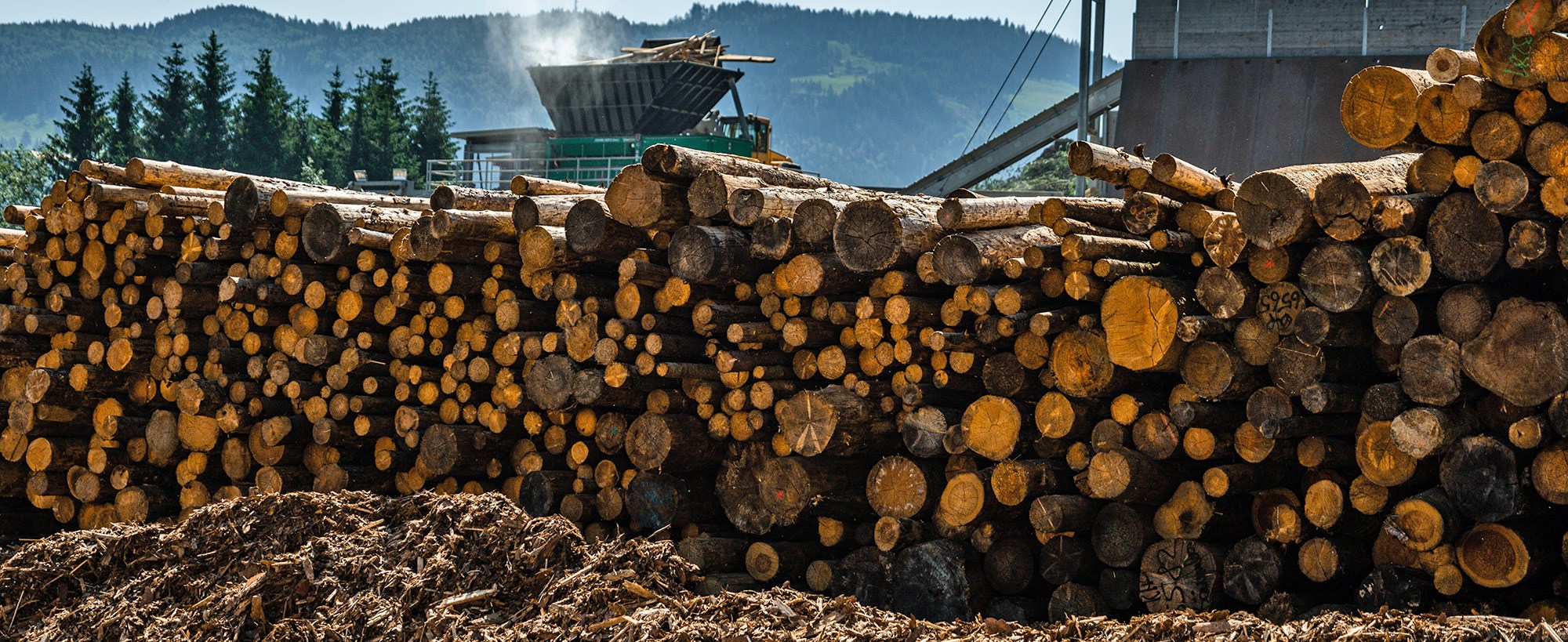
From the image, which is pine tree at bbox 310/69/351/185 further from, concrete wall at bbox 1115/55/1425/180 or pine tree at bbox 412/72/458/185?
concrete wall at bbox 1115/55/1425/180

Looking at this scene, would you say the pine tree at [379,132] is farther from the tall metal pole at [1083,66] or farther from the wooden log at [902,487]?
the wooden log at [902,487]

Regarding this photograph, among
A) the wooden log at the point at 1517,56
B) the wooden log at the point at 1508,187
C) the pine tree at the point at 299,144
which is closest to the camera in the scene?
the wooden log at the point at 1517,56

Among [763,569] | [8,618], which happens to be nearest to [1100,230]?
[763,569]

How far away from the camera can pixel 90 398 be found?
349 inches

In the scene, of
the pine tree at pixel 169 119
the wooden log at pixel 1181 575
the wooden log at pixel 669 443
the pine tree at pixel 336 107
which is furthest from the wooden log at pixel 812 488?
the pine tree at pixel 169 119

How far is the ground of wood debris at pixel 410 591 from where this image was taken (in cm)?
548

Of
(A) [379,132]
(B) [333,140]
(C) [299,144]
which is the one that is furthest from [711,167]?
(C) [299,144]

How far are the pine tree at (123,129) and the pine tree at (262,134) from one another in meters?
3.51

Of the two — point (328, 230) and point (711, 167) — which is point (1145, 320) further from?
point (328, 230)

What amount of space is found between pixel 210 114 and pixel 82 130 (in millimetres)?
4826

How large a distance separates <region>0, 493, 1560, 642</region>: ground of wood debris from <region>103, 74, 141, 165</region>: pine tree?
42.9 meters

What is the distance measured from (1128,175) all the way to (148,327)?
636 cm

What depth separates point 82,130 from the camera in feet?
148

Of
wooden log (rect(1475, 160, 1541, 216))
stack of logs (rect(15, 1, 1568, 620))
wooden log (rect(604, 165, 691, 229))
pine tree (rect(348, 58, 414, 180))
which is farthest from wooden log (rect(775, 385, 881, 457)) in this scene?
pine tree (rect(348, 58, 414, 180))
